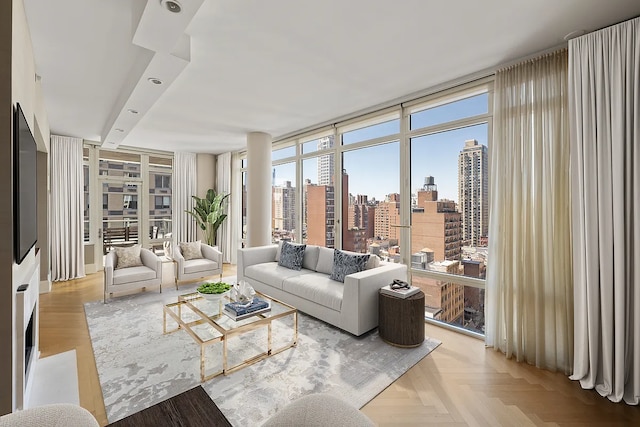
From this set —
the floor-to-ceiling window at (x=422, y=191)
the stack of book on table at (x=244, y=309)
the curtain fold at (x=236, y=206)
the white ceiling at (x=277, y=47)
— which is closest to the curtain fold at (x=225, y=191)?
the curtain fold at (x=236, y=206)

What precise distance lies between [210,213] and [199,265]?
81.9 inches

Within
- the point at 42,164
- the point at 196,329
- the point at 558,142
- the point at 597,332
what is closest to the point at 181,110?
the point at 42,164

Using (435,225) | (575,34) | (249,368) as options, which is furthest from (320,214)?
(575,34)

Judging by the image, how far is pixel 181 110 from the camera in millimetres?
3969

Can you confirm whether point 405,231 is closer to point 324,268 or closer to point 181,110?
point 324,268

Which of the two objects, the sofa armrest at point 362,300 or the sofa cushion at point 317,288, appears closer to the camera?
the sofa armrest at point 362,300

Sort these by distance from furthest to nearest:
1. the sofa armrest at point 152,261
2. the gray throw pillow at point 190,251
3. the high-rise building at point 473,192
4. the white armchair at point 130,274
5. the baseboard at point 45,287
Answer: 1. the gray throw pillow at point 190,251
2. the baseboard at point 45,287
3. the sofa armrest at point 152,261
4. the white armchair at point 130,274
5. the high-rise building at point 473,192

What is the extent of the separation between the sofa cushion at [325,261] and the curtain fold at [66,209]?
464cm

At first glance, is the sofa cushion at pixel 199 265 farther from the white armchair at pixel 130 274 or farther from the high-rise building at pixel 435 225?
the high-rise building at pixel 435 225

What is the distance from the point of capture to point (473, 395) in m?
2.12

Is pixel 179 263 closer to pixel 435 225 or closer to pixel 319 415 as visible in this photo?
pixel 435 225

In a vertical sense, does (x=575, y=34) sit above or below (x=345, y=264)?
above

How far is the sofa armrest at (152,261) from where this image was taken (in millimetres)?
4340

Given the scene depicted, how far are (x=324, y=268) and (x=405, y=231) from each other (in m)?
1.20
